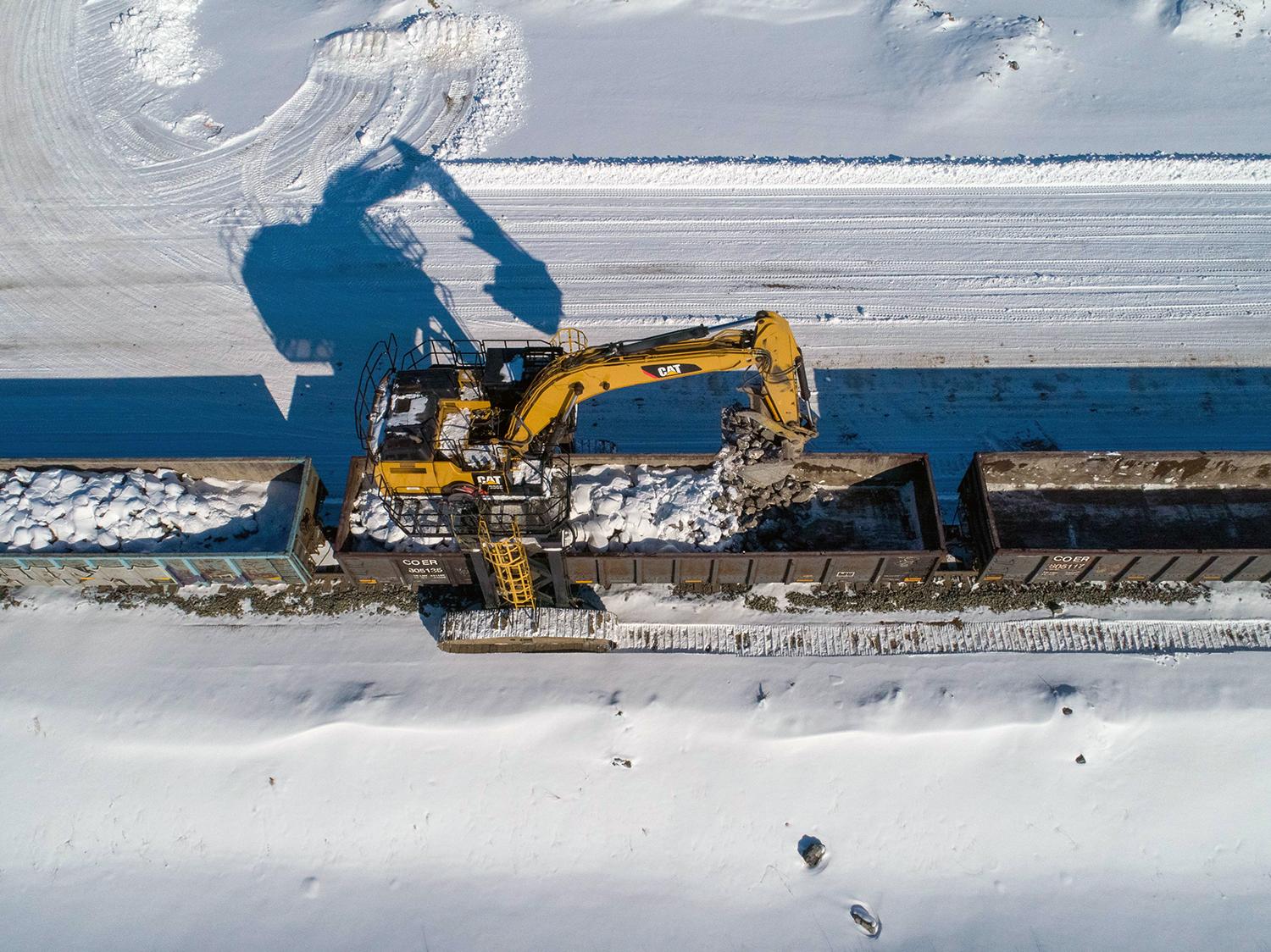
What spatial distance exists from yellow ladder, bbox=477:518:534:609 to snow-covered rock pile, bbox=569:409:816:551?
1.07 meters

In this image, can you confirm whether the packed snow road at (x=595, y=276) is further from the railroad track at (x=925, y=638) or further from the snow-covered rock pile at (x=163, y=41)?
the railroad track at (x=925, y=638)

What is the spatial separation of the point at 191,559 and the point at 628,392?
7.70 meters

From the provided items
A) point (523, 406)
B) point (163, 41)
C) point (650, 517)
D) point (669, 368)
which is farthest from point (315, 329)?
point (163, 41)

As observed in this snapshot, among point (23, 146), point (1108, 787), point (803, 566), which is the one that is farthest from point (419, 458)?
point (23, 146)

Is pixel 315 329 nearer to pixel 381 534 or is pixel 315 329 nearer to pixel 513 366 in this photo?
pixel 381 534

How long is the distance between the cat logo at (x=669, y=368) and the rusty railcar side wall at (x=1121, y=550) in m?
4.83

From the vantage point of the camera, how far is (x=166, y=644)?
490 inches

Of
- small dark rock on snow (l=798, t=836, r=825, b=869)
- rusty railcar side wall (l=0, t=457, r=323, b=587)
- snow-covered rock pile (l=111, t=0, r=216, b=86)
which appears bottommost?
small dark rock on snow (l=798, t=836, r=825, b=869)

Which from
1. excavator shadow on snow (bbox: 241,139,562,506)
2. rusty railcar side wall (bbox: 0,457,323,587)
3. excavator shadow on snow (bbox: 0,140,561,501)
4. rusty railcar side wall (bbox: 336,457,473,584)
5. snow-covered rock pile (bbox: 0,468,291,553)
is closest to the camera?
rusty railcar side wall (bbox: 336,457,473,584)

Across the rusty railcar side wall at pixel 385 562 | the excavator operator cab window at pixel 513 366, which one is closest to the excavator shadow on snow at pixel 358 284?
the rusty railcar side wall at pixel 385 562

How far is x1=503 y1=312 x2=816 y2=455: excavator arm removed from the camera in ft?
34.4

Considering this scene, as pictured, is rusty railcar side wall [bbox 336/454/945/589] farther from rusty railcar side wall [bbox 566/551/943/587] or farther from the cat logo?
the cat logo

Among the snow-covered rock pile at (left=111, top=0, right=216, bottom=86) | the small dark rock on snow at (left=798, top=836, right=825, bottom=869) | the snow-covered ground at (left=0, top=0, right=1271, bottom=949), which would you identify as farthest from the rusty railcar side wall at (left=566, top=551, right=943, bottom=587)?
the snow-covered rock pile at (left=111, top=0, right=216, bottom=86)

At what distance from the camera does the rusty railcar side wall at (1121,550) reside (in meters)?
11.4
